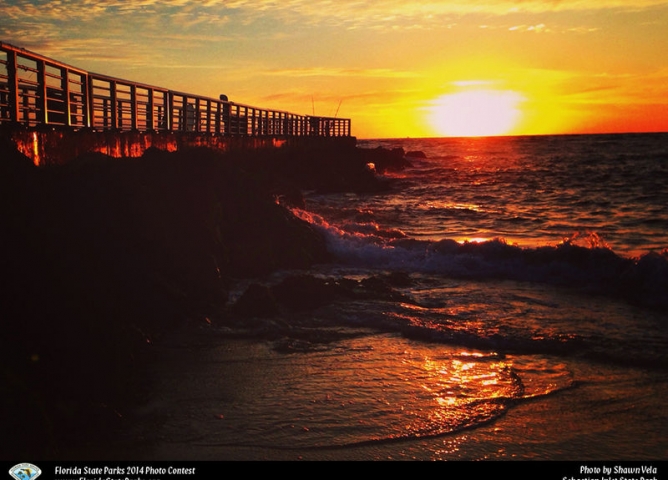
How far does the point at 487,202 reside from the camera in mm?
29891

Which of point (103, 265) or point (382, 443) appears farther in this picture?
point (103, 265)

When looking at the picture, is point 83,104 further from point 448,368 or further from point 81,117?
point 448,368

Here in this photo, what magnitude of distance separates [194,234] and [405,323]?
3.21 metres

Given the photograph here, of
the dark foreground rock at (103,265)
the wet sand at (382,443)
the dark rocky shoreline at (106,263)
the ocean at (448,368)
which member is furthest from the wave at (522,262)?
the wet sand at (382,443)

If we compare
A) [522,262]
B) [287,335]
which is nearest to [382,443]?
[287,335]

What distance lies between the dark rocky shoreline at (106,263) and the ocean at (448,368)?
21.7 inches

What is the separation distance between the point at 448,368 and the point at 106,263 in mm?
3932

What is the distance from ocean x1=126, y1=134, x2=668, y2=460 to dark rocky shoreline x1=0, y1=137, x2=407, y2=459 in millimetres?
550

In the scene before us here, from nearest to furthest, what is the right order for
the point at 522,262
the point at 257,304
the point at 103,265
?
1. the point at 103,265
2. the point at 257,304
3. the point at 522,262

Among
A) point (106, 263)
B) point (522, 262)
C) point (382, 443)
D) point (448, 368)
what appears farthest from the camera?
point (522, 262)

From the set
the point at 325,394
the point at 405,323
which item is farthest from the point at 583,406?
the point at 405,323

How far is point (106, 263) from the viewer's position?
775 centimetres

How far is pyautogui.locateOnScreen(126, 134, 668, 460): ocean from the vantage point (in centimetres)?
504

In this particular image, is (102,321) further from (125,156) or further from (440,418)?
(125,156)
